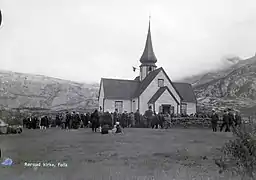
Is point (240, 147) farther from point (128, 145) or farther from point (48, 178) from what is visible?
point (48, 178)

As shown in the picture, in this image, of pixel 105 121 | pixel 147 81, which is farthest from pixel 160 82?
pixel 105 121

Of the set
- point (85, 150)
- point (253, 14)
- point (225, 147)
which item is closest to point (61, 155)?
point (85, 150)

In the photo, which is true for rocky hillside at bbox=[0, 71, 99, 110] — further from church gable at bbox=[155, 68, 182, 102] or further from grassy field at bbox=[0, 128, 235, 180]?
church gable at bbox=[155, 68, 182, 102]

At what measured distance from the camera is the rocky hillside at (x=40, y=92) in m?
3.64

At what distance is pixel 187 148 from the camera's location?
3.45 m

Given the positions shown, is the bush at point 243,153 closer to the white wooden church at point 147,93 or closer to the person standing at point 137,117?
the white wooden church at point 147,93

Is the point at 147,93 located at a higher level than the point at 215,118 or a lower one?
higher

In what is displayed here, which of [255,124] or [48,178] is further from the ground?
[255,124]

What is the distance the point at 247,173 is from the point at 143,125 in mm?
1184

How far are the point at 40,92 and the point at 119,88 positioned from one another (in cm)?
88

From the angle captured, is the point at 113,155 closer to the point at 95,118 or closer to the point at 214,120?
the point at 95,118

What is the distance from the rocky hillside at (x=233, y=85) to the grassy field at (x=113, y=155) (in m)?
0.35

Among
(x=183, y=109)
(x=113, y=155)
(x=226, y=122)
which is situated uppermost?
(x=183, y=109)

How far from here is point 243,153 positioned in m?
3.06
